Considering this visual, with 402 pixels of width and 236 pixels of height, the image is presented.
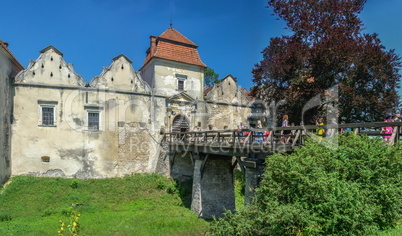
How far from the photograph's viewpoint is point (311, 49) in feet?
44.5

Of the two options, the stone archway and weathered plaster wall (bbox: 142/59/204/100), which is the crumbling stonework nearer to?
weathered plaster wall (bbox: 142/59/204/100)

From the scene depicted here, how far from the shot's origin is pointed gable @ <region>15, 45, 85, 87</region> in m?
16.7

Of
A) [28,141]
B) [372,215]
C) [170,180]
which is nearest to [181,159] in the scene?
[170,180]

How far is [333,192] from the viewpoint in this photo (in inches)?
229

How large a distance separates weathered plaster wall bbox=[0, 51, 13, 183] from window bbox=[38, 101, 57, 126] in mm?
1565

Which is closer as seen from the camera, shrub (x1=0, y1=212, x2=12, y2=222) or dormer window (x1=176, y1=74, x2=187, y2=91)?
shrub (x1=0, y1=212, x2=12, y2=222)

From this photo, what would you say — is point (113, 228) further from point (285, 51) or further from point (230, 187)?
point (285, 51)

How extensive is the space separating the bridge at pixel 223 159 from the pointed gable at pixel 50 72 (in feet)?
24.7

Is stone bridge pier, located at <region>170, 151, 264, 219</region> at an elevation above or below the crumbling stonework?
below

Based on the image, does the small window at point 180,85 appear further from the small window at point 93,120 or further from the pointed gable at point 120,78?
the small window at point 93,120

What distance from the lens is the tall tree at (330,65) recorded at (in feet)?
42.5

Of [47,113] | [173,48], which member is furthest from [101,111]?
[173,48]

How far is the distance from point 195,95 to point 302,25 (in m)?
9.59

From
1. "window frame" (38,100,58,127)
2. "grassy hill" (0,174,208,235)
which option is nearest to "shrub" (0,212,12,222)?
"grassy hill" (0,174,208,235)
